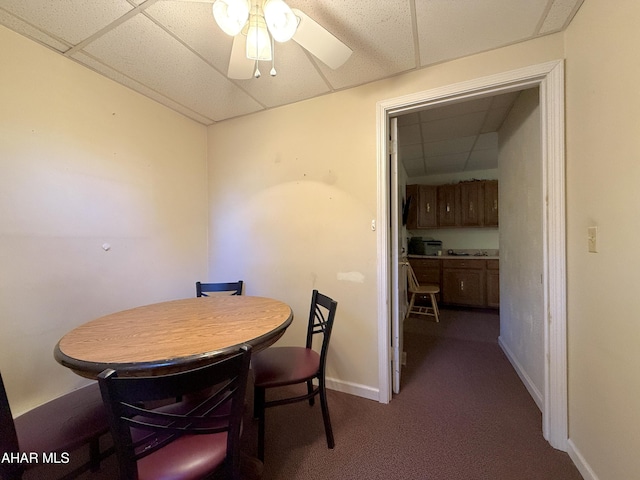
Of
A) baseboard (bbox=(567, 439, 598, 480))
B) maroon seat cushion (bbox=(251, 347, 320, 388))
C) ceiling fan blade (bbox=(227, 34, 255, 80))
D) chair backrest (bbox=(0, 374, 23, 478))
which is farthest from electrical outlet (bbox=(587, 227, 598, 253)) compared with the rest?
chair backrest (bbox=(0, 374, 23, 478))

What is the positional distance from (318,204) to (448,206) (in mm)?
3585

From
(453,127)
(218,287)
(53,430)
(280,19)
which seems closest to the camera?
(53,430)

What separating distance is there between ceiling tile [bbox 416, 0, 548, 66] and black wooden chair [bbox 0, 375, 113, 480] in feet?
7.67

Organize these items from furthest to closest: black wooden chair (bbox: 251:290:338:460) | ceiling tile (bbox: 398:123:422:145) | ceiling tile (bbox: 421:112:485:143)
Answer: ceiling tile (bbox: 398:123:422:145), ceiling tile (bbox: 421:112:485:143), black wooden chair (bbox: 251:290:338:460)

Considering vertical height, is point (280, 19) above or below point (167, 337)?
above

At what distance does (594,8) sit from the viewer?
118 centimetres

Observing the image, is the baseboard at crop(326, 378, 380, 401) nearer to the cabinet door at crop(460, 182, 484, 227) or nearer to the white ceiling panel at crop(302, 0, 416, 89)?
the white ceiling panel at crop(302, 0, 416, 89)

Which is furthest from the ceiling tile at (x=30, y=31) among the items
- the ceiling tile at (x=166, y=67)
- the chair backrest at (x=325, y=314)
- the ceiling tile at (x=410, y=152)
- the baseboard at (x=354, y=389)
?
the ceiling tile at (x=410, y=152)

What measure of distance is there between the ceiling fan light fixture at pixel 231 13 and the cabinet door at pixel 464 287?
4473 mm

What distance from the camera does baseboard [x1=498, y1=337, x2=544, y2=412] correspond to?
5.98 ft

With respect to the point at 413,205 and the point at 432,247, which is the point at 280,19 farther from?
the point at 432,247

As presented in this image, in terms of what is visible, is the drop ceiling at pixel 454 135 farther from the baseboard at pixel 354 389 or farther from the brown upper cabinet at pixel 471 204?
the baseboard at pixel 354 389

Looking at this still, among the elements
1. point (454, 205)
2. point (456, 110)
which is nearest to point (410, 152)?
point (456, 110)

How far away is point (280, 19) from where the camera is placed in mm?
1105
